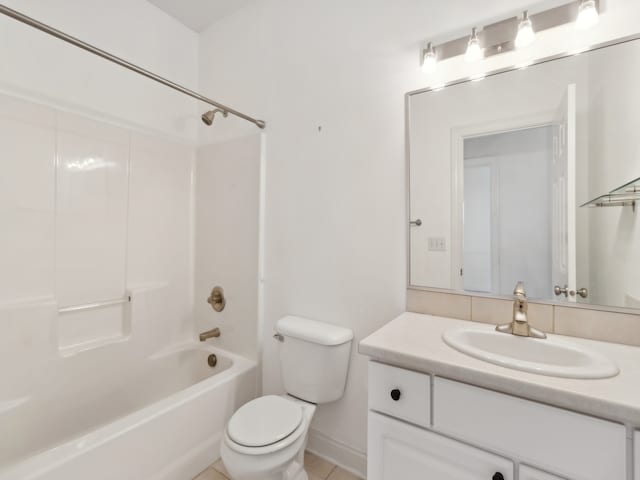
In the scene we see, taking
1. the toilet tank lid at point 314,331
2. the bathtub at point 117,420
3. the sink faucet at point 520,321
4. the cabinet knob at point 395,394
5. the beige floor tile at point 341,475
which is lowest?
the beige floor tile at point 341,475

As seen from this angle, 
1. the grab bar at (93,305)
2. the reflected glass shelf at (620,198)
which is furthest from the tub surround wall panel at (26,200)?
the reflected glass shelf at (620,198)

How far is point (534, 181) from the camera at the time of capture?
3.92 feet

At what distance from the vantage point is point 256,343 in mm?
1920

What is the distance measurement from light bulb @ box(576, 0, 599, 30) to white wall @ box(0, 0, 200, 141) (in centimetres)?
218

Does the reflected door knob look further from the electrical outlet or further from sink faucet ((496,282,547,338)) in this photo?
the electrical outlet

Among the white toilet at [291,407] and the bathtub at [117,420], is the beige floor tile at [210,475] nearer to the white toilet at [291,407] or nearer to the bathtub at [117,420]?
the bathtub at [117,420]

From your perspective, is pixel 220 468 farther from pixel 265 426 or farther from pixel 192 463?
pixel 265 426

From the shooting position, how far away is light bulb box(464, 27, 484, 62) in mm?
1223

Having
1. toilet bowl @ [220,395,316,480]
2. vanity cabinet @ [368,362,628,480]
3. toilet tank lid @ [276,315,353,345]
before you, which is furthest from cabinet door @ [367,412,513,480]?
toilet tank lid @ [276,315,353,345]

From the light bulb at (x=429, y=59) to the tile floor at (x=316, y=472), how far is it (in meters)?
1.95

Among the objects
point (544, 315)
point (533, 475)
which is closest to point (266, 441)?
point (533, 475)

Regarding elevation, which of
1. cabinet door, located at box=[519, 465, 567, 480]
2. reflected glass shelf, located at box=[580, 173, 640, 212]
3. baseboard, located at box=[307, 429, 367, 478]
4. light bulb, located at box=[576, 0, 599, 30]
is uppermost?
light bulb, located at box=[576, 0, 599, 30]

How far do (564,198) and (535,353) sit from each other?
568mm

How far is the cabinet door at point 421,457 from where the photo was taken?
858mm
